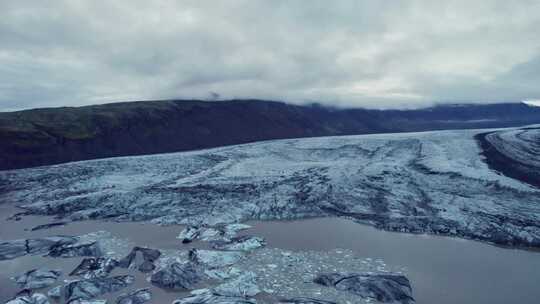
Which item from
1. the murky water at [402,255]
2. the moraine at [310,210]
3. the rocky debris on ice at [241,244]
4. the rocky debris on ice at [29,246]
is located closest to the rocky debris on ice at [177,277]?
the moraine at [310,210]

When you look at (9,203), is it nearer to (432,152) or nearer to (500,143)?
(432,152)

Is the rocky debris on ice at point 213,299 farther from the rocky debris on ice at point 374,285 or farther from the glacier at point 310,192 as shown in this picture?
the glacier at point 310,192

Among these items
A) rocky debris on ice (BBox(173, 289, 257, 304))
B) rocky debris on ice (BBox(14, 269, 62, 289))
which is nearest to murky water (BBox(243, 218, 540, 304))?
rocky debris on ice (BBox(173, 289, 257, 304))

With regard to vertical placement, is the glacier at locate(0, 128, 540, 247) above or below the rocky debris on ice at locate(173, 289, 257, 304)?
above

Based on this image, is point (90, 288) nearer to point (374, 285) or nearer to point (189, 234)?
point (189, 234)

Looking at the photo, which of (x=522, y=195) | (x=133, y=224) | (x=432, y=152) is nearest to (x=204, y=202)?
(x=133, y=224)

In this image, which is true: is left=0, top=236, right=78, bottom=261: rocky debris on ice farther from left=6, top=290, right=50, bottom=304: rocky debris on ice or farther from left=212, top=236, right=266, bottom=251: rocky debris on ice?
left=212, top=236, right=266, bottom=251: rocky debris on ice
